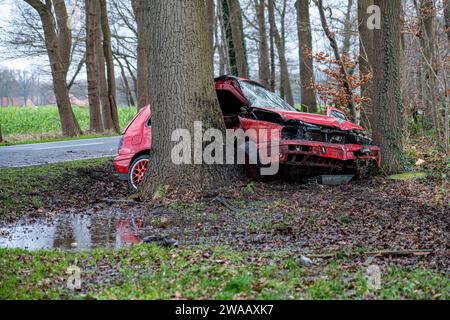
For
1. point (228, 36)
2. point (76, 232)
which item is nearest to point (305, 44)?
point (228, 36)

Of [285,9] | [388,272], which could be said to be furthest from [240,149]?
[285,9]

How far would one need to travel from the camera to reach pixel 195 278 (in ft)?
17.9

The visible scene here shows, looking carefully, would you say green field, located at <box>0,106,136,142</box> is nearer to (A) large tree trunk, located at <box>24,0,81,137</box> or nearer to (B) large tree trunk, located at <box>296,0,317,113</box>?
(A) large tree trunk, located at <box>24,0,81,137</box>

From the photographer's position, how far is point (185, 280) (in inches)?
213

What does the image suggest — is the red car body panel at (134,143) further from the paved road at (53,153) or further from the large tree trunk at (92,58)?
the large tree trunk at (92,58)

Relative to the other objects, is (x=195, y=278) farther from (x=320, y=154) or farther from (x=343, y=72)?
(x=343, y=72)

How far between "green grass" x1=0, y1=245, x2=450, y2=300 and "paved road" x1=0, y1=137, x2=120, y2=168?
7.86 metres

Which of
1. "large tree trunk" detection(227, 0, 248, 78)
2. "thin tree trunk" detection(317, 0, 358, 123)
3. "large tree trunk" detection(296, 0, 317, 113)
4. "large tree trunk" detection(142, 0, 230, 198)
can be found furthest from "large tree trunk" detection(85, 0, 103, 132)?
"large tree trunk" detection(142, 0, 230, 198)

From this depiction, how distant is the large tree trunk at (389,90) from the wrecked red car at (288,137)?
0.46m

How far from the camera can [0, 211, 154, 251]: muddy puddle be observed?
24.7ft

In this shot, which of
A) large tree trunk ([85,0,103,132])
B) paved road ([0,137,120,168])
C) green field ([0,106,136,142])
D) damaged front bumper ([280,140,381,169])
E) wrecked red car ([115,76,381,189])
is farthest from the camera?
green field ([0,106,136,142])

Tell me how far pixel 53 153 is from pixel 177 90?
23.5 ft
